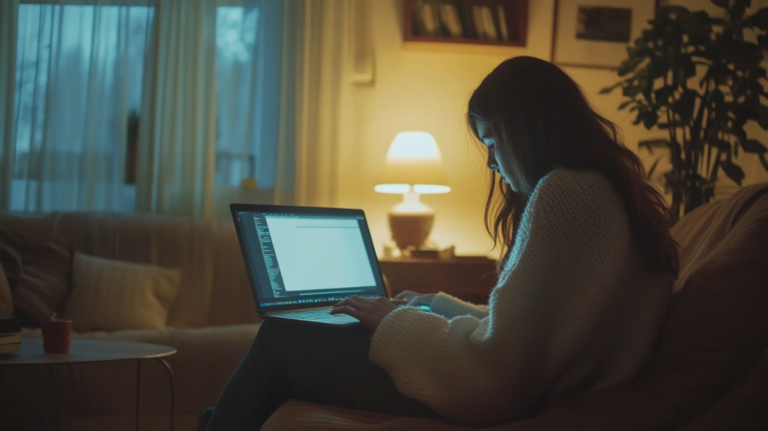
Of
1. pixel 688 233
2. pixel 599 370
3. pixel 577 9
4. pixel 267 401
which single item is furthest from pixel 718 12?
pixel 267 401

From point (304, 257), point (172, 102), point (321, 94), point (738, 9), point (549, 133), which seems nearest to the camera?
point (549, 133)

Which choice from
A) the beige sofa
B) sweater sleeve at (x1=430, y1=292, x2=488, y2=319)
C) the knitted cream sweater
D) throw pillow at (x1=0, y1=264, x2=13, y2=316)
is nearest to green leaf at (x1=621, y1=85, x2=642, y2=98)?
sweater sleeve at (x1=430, y1=292, x2=488, y2=319)

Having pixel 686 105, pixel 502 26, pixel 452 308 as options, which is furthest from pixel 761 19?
pixel 452 308

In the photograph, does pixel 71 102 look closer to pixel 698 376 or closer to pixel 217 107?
pixel 217 107

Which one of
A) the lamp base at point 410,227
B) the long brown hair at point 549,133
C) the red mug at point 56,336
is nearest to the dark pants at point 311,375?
the long brown hair at point 549,133

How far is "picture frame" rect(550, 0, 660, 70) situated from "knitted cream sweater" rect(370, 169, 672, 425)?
8.35 ft

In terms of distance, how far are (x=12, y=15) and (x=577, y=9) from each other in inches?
102

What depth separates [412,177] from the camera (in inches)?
114

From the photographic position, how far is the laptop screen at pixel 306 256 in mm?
1465

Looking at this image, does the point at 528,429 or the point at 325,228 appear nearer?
the point at 528,429

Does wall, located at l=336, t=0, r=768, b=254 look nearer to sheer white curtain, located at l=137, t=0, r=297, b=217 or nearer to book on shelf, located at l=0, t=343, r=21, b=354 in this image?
sheer white curtain, located at l=137, t=0, r=297, b=217

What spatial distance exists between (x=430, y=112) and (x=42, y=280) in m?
1.86

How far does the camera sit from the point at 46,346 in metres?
1.61

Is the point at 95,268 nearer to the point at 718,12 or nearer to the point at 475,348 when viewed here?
the point at 475,348
